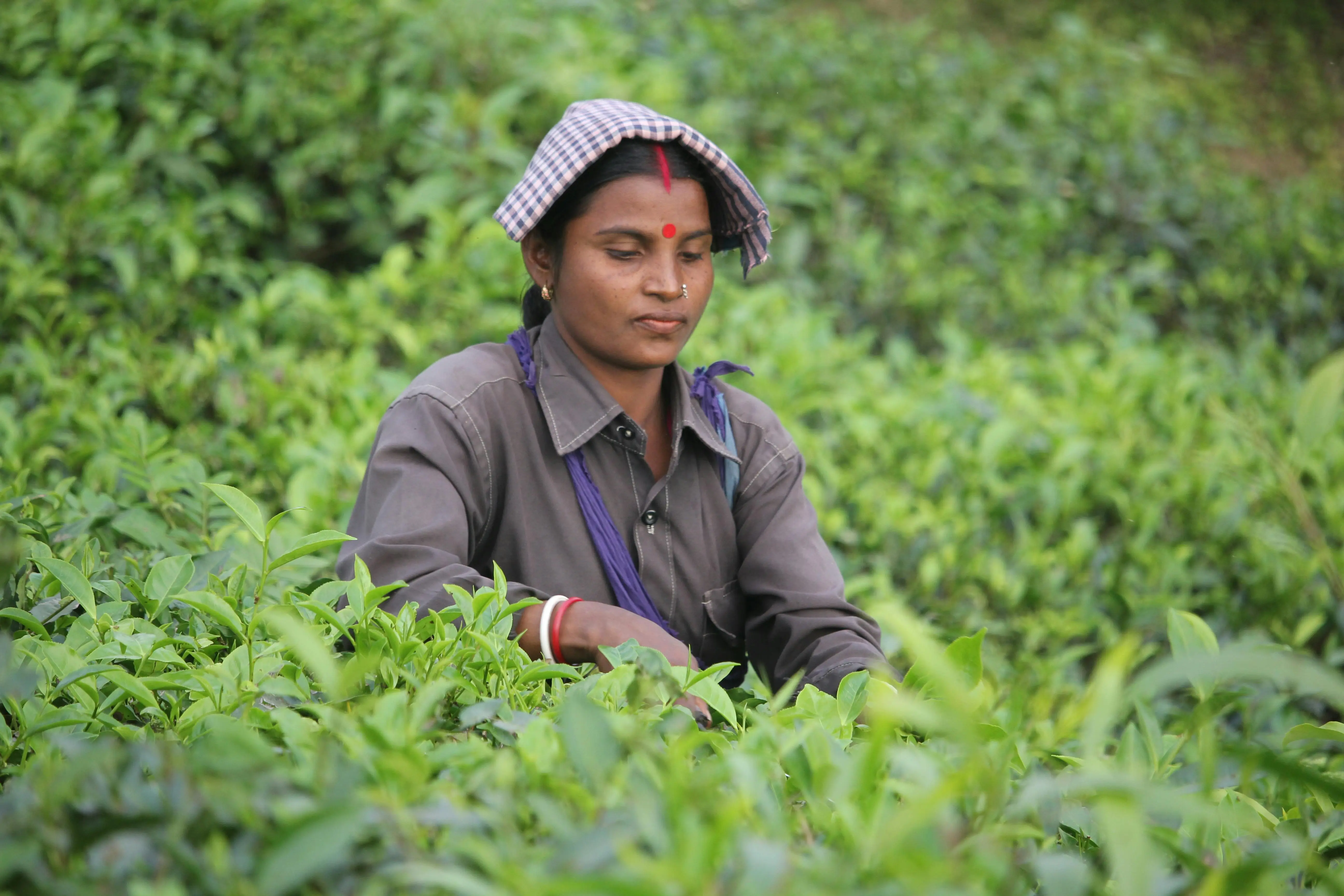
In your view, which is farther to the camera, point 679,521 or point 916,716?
point 679,521

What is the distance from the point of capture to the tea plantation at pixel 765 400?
955 mm

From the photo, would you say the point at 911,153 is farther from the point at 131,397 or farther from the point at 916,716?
the point at 916,716

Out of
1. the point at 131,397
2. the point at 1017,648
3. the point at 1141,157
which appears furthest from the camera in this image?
the point at 1141,157

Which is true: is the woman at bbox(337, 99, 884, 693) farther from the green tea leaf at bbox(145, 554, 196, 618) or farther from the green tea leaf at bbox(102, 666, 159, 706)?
the green tea leaf at bbox(102, 666, 159, 706)

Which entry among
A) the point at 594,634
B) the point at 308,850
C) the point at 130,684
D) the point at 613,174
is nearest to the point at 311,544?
the point at 130,684

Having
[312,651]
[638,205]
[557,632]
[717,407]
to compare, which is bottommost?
[557,632]

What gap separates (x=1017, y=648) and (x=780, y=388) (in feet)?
3.19

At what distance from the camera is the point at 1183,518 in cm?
352

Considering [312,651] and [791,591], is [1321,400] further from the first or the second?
[791,591]

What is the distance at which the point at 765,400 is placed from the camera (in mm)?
3453

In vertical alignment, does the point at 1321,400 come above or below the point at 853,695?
above

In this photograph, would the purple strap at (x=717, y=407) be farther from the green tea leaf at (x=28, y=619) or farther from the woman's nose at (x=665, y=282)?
the green tea leaf at (x=28, y=619)

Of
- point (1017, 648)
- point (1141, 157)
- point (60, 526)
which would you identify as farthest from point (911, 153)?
point (60, 526)

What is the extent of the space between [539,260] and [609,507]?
0.46 meters
